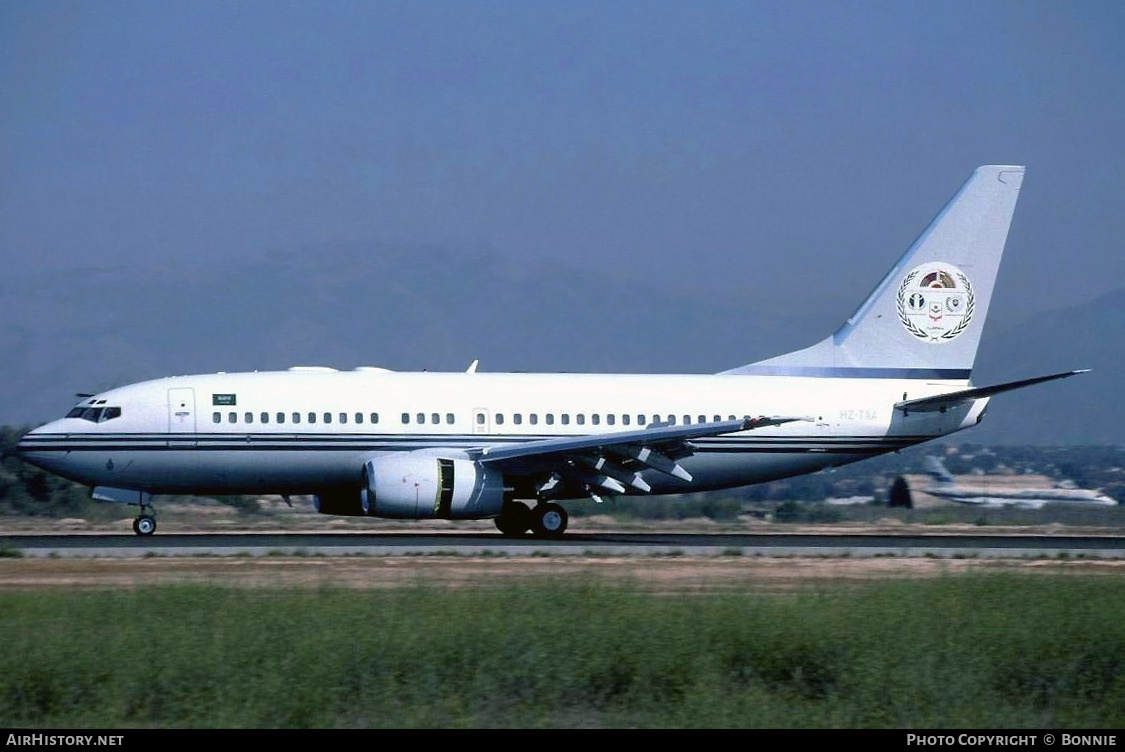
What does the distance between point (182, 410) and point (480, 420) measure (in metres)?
6.48

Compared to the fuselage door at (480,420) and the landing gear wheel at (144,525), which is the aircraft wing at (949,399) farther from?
the landing gear wheel at (144,525)

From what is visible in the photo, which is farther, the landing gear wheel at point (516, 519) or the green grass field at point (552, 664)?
the landing gear wheel at point (516, 519)

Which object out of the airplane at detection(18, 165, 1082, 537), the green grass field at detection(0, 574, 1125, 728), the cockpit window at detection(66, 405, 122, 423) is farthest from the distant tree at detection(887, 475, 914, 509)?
the green grass field at detection(0, 574, 1125, 728)

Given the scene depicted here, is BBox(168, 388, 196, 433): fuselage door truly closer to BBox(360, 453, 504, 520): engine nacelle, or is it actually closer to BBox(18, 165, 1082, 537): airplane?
BBox(18, 165, 1082, 537): airplane

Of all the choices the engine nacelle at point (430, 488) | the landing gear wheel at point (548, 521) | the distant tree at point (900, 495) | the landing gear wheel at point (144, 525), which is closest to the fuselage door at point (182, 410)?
the landing gear wheel at point (144, 525)

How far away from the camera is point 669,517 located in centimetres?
4422

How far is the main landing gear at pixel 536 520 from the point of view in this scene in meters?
33.1

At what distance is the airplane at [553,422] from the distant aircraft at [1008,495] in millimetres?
18155

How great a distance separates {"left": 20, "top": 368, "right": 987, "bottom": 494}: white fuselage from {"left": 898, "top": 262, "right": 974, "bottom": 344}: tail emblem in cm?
160

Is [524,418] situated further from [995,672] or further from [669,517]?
[995,672]

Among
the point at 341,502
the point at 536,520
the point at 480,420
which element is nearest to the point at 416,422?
the point at 480,420

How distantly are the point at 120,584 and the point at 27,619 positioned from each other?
521 centimetres

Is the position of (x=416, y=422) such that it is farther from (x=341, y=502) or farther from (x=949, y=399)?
(x=949, y=399)

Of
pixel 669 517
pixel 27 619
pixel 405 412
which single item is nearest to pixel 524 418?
pixel 405 412
